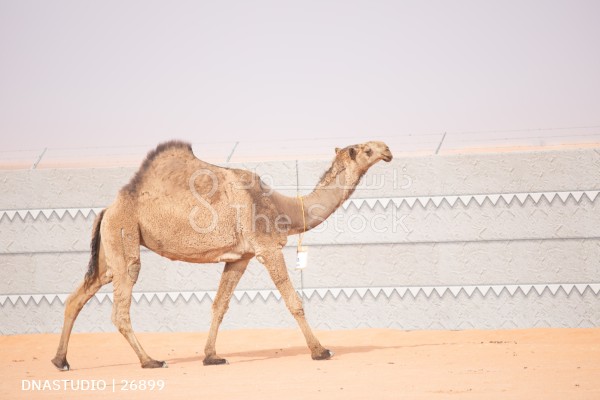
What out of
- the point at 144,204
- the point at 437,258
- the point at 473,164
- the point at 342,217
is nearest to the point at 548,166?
the point at 473,164

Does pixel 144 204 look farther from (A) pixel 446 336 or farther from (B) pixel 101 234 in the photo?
(A) pixel 446 336

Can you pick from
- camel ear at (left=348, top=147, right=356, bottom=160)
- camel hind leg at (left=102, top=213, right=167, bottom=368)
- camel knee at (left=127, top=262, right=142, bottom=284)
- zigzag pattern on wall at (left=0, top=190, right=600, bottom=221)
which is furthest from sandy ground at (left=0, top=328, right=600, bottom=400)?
camel ear at (left=348, top=147, right=356, bottom=160)

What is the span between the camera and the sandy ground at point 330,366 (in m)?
9.95

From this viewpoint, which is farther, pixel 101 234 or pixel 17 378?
pixel 101 234

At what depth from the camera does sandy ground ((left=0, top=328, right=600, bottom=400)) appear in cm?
995

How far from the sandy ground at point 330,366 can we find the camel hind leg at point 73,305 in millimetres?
348

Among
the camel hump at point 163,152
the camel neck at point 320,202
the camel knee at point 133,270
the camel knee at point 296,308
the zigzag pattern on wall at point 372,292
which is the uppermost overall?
the camel hump at point 163,152

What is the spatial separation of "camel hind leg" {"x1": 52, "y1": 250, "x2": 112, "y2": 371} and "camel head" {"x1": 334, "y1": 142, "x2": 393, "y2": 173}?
3742mm

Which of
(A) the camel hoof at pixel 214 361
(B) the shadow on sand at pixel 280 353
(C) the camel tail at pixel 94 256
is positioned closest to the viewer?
(A) the camel hoof at pixel 214 361

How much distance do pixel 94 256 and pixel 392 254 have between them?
246 inches

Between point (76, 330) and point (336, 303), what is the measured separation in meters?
5.14

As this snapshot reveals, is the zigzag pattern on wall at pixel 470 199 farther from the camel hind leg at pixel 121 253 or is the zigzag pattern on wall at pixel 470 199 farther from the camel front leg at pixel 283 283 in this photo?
the camel hind leg at pixel 121 253

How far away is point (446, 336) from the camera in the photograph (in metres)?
16.9

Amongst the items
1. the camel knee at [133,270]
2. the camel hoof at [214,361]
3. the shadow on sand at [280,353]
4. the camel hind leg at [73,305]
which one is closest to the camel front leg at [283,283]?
the shadow on sand at [280,353]
